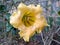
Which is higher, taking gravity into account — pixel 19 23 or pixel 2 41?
pixel 19 23

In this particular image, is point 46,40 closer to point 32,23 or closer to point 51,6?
point 51,6

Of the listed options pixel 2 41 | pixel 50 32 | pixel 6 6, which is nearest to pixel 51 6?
pixel 50 32

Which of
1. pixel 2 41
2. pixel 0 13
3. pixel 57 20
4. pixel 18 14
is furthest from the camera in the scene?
pixel 2 41

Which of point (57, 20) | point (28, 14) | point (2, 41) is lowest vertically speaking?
point (2, 41)

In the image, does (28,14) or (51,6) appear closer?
(28,14)
